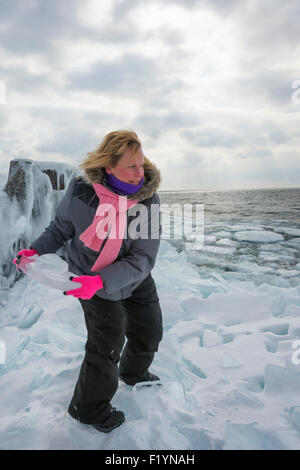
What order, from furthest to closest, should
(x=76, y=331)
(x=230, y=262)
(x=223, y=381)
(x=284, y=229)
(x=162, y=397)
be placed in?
1. (x=284, y=229)
2. (x=230, y=262)
3. (x=76, y=331)
4. (x=223, y=381)
5. (x=162, y=397)

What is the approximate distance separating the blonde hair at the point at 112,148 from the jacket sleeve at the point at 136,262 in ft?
0.99

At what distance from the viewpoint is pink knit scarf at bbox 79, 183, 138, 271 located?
4.63 ft

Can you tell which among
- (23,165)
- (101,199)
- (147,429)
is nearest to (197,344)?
(147,429)

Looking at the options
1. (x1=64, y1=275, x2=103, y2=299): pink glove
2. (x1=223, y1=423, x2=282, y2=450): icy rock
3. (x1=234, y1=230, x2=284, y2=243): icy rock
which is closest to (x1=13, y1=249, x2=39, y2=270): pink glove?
(x1=64, y1=275, x2=103, y2=299): pink glove

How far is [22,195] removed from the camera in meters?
4.58

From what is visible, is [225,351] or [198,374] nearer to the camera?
[198,374]

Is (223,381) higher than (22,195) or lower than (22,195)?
lower

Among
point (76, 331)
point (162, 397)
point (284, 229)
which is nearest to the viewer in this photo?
point (162, 397)

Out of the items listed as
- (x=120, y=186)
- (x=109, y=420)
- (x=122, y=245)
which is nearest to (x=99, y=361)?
(x=109, y=420)

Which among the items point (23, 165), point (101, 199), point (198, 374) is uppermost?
point (23, 165)

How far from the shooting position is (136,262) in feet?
4.60

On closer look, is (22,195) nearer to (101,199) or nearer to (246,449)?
(101,199)

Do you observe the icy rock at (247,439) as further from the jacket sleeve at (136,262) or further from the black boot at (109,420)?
the jacket sleeve at (136,262)

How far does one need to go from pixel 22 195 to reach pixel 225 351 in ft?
12.7
